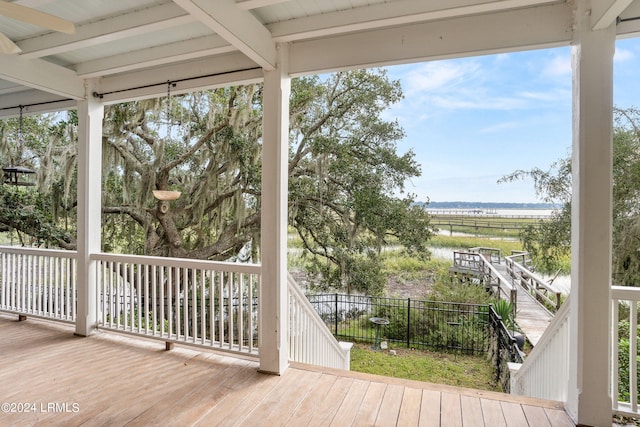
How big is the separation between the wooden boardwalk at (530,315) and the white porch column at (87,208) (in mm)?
6122

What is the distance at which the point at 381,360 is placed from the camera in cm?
586

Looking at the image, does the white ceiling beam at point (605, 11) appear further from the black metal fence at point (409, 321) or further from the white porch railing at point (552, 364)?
the black metal fence at point (409, 321)

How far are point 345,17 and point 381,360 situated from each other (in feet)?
18.3

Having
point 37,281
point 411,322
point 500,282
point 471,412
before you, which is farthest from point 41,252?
point 500,282

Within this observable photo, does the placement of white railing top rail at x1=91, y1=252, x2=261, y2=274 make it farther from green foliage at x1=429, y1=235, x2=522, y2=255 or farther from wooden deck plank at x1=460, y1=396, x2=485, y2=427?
green foliage at x1=429, y1=235, x2=522, y2=255

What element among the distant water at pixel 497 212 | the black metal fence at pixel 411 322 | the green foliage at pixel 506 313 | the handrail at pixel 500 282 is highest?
the distant water at pixel 497 212

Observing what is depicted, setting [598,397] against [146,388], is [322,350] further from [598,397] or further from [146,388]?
[598,397]

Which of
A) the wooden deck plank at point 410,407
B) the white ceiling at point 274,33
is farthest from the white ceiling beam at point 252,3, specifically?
the wooden deck plank at point 410,407

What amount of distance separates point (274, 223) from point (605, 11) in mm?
2377

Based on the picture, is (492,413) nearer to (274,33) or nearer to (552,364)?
(552,364)

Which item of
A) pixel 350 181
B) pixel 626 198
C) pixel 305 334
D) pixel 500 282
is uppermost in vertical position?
pixel 350 181

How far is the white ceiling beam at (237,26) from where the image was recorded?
5.66 feet

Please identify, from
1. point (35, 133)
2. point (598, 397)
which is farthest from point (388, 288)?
point (35, 133)

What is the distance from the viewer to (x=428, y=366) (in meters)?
5.64
